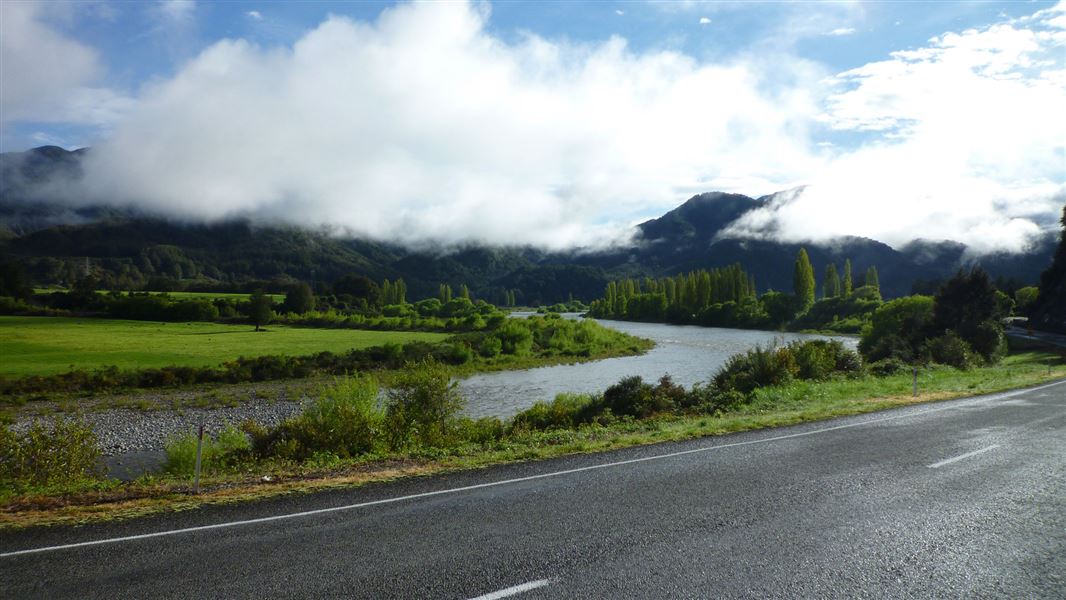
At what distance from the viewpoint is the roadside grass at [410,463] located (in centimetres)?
898

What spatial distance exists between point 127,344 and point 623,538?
63.2 meters

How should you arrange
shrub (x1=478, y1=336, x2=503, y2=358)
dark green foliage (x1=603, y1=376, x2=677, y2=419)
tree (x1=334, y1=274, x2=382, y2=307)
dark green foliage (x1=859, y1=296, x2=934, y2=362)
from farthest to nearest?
tree (x1=334, y1=274, x2=382, y2=307) → shrub (x1=478, y1=336, x2=503, y2=358) → dark green foliage (x1=859, y1=296, x2=934, y2=362) → dark green foliage (x1=603, y1=376, x2=677, y2=419)

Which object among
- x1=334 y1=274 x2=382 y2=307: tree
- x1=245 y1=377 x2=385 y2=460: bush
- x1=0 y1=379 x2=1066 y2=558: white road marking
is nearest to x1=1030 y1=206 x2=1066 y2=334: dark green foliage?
x1=0 y1=379 x2=1066 y2=558: white road marking

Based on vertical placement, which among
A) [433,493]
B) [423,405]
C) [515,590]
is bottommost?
[423,405]

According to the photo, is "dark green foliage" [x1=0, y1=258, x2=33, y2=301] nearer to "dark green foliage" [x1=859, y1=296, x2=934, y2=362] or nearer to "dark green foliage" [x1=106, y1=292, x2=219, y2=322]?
"dark green foliage" [x1=106, y1=292, x2=219, y2=322]

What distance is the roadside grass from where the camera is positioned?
Result: 8.98 m

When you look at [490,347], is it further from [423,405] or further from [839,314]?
[839,314]

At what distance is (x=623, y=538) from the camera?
728cm

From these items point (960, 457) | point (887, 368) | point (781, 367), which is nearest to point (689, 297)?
point (887, 368)

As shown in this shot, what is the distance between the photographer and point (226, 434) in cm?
1891

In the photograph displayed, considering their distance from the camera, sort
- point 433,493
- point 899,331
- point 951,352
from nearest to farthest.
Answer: point 433,493 → point 951,352 → point 899,331

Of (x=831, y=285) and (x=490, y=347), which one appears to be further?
(x=831, y=285)

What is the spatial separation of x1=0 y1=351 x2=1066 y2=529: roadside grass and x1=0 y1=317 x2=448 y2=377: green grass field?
43.4m

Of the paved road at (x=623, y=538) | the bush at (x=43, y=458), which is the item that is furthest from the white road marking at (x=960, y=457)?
the bush at (x=43, y=458)
